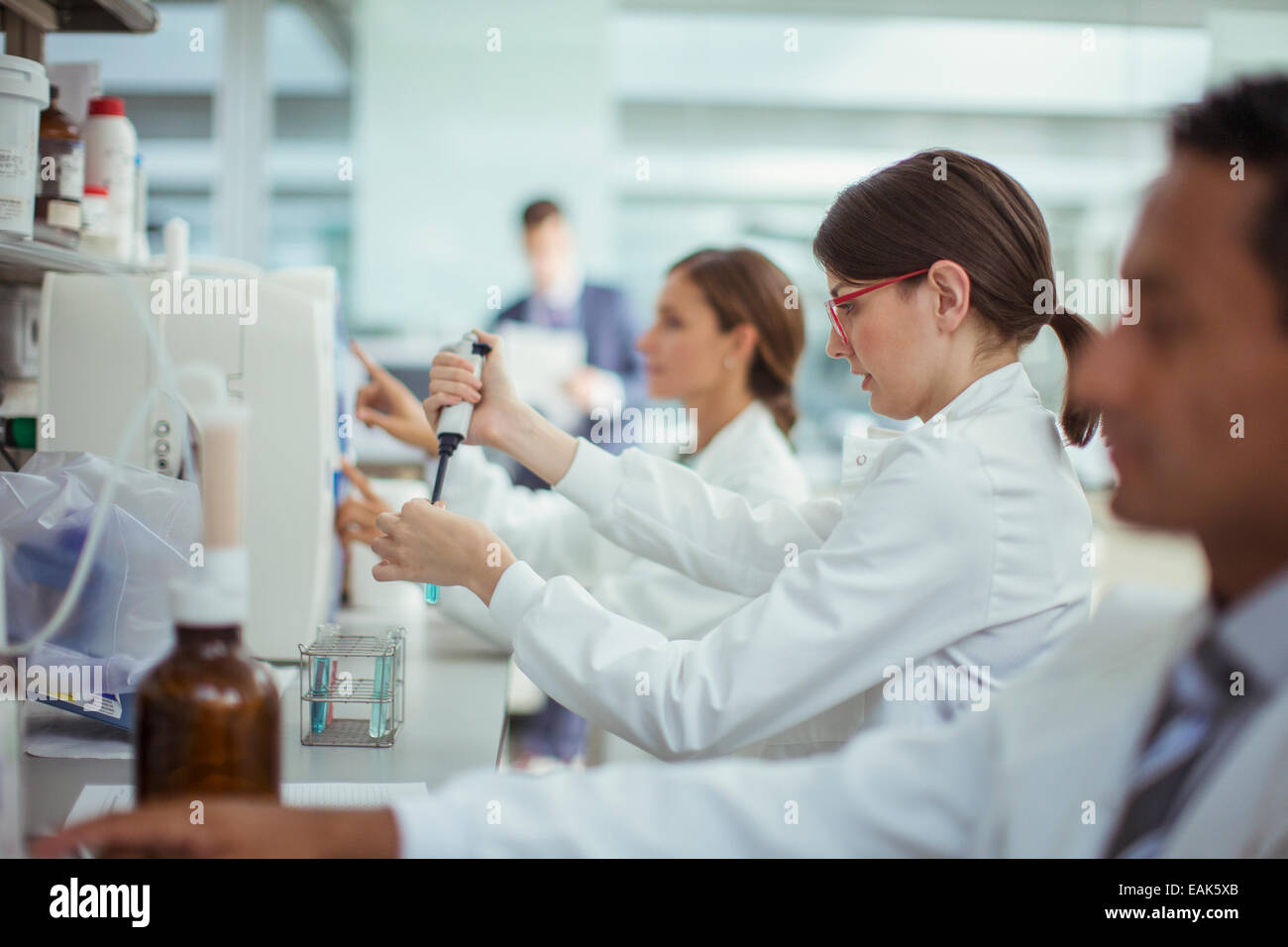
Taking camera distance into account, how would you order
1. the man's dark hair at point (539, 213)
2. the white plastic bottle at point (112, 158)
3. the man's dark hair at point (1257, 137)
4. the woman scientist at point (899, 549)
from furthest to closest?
the man's dark hair at point (539, 213) < the white plastic bottle at point (112, 158) < the woman scientist at point (899, 549) < the man's dark hair at point (1257, 137)

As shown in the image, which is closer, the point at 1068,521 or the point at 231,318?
the point at 1068,521

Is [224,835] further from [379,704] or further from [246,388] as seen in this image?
[246,388]

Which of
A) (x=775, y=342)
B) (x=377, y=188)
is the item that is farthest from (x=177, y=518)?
(x=377, y=188)

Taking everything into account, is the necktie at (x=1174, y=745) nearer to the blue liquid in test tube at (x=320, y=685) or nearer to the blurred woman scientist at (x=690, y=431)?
the blue liquid in test tube at (x=320, y=685)

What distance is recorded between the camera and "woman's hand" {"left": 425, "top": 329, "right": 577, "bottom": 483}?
1270mm

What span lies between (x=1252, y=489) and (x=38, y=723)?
1140mm

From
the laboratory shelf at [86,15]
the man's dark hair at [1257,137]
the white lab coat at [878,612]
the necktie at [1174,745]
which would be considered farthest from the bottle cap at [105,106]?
the necktie at [1174,745]

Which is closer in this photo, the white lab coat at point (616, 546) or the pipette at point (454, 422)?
the pipette at point (454, 422)

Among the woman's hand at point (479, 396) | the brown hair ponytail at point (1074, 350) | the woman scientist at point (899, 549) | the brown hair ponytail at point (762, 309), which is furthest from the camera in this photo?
the brown hair ponytail at point (762, 309)

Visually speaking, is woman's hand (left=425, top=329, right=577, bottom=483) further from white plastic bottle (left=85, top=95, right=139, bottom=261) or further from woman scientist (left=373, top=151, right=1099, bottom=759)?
white plastic bottle (left=85, top=95, right=139, bottom=261)

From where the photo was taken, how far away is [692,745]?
0.91 meters

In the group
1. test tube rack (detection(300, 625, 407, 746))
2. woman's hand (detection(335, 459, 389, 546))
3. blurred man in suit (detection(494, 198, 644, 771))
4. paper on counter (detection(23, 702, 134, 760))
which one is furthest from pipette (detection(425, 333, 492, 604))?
blurred man in suit (detection(494, 198, 644, 771))

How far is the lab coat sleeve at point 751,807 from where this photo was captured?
1.86 feet

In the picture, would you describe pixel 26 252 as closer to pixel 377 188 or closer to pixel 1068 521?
pixel 1068 521
